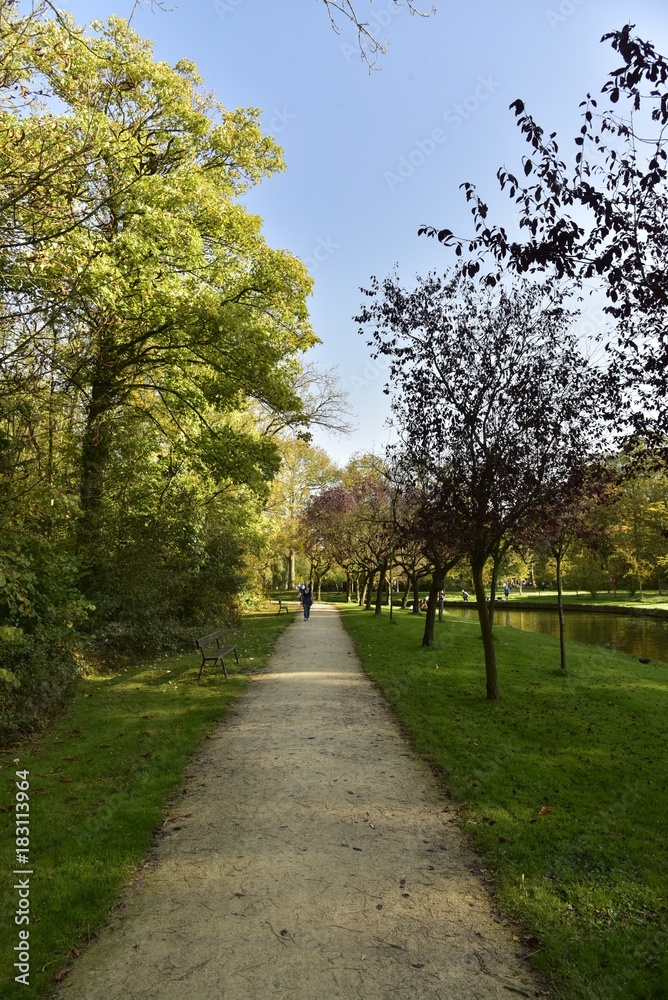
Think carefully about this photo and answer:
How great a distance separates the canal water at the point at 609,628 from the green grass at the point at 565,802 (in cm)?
1046

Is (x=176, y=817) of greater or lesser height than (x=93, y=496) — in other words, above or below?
below

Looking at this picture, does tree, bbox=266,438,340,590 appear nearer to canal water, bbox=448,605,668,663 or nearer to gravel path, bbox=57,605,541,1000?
canal water, bbox=448,605,668,663

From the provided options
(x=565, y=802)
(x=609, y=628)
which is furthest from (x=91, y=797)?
(x=609, y=628)

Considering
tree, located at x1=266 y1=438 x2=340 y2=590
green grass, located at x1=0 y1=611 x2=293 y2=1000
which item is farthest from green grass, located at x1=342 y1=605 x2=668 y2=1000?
tree, located at x1=266 y1=438 x2=340 y2=590

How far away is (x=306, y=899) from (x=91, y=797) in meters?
2.78

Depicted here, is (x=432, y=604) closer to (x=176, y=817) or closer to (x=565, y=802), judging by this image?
(x=565, y=802)

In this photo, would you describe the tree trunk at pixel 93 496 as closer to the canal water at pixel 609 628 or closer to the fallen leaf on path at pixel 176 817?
the fallen leaf on path at pixel 176 817

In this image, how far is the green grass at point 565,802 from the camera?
11.3ft

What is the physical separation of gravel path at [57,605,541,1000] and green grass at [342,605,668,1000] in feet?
0.95

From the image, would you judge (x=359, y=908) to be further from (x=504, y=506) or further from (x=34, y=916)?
(x=504, y=506)

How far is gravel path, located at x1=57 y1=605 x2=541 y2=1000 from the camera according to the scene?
3143mm

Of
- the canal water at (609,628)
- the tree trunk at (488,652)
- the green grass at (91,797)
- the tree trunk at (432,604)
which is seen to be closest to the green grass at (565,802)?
the tree trunk at (488,652)

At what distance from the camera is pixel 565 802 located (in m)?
5.60

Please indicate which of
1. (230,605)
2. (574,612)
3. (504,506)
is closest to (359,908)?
(504,506)
